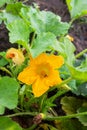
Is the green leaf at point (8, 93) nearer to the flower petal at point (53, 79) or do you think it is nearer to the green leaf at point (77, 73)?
the flower petal at point (53, 79)

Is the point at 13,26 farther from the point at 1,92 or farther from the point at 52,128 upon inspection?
the point at 52,128

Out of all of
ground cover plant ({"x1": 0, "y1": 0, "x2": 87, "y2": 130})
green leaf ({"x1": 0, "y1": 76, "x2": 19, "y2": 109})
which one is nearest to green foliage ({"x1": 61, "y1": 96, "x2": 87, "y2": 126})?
ground cover plant ({"x1": 0, "y1": 0, "x2": 87, "y2": 130})

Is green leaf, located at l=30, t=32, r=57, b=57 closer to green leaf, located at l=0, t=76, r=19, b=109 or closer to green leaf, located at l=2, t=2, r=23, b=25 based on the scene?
green leaf, located at l=0, t=76, r=19, b=109

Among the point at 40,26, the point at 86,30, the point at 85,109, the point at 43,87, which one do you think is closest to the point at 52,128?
the point at 85,109

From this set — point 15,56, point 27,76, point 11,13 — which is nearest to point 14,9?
point 11,13

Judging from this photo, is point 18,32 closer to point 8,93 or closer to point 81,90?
point 8,93
